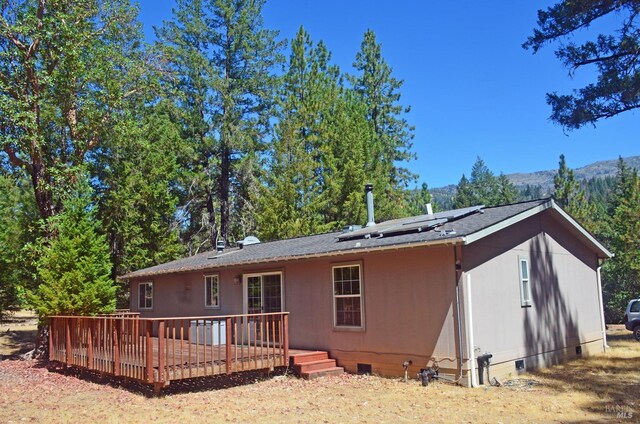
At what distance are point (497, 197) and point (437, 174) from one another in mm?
24938

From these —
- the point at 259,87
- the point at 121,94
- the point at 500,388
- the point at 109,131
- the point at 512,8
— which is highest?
the point at 259,87

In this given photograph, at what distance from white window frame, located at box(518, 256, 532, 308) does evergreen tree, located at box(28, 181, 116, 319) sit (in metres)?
11.0

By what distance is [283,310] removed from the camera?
1238cm

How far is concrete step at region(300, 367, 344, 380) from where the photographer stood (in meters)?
10.3

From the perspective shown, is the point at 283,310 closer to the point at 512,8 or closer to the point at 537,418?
the point at 537,418

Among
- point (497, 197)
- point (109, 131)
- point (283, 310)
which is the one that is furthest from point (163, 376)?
point (497, 197)

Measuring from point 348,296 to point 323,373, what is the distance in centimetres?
171

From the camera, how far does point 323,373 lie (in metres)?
10.5

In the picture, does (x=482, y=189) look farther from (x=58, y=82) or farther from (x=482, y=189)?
(x=58, y=82)

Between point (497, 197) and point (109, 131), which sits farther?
point (497, 197)

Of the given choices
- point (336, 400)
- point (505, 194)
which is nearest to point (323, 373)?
point (336, 400)

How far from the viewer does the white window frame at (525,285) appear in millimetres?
10827

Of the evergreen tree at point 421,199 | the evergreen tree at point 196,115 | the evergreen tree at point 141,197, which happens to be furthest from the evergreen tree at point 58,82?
the evergreen tree at point 421,199

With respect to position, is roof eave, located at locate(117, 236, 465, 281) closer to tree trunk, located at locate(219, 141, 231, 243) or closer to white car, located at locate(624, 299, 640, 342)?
tree trunk, located at locate(219, 141, 231, 243)
